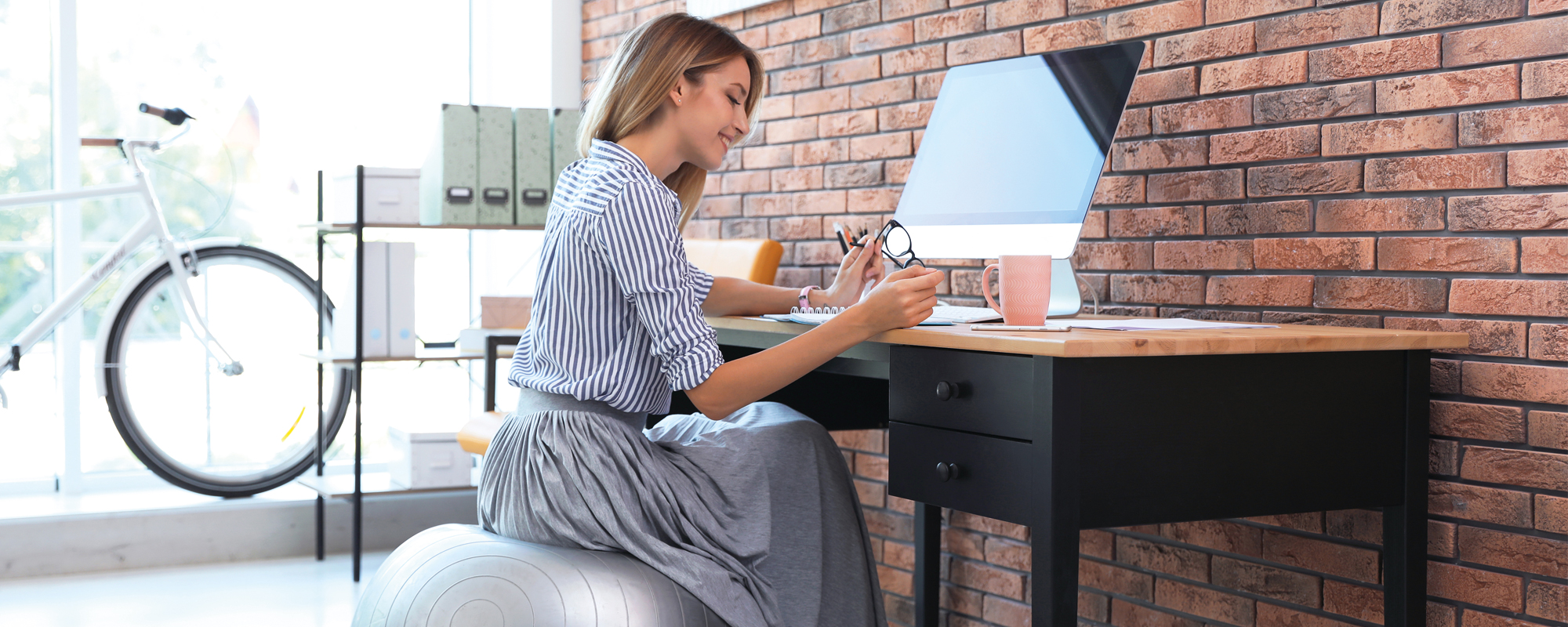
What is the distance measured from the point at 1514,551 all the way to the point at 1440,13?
28.2 inches

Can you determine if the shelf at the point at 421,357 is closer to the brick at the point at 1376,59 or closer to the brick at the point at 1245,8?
the brick at the point at 1245,8

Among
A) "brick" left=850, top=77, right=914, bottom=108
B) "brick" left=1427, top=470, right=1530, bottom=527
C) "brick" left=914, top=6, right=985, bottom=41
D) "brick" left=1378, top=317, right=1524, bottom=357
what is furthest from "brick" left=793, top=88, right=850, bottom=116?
"brick" left=1427, top=470, right=1530, bottom=527

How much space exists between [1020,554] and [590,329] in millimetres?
1170

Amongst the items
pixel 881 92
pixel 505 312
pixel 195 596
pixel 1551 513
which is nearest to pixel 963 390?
pixel 1551 513

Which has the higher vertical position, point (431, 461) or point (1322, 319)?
point (1322, 319)

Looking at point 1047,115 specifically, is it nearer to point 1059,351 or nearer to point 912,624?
point 1059,351

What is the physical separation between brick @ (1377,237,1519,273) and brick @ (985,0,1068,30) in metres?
0.76

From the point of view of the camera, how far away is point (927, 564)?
2.45 meters

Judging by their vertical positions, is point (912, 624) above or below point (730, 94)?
below

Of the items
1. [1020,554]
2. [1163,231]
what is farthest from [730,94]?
[1020,554]

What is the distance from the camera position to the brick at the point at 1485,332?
65.0 inches

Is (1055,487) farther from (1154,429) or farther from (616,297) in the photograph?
(616,297)

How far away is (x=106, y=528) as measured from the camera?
3.31 meters

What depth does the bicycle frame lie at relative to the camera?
10.7ft
